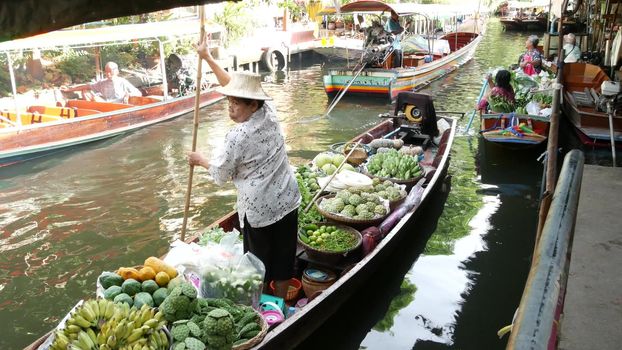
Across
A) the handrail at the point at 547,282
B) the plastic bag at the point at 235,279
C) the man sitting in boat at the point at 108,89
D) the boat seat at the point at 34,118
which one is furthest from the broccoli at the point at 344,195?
the man sitting in boat at the point at 108,89

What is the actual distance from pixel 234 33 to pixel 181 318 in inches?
611

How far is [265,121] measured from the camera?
3109 mm

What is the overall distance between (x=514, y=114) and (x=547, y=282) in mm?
7357

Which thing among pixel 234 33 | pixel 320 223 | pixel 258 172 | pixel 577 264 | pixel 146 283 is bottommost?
pixel 320 223

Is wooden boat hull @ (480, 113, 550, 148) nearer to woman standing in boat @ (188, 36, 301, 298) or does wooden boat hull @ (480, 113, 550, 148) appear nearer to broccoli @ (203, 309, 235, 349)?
woman standing in boat @ (188, 36, 301, 298)

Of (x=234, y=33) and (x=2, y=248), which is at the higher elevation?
(x=234, y=33)

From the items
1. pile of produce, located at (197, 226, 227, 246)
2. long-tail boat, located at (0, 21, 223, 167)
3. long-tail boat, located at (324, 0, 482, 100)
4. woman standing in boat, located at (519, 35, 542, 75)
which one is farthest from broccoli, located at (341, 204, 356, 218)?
woman standing in boat, located at (519, 35, 542, 75)

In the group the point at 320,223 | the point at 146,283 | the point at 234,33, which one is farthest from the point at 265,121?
the point at 234,33

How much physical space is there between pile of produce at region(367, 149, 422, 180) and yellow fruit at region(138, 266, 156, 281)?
3346 mm

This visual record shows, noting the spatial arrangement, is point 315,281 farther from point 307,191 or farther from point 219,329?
point 219,329

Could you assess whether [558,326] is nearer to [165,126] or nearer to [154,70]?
[165,126]

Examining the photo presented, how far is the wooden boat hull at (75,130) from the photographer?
8078 millimetres

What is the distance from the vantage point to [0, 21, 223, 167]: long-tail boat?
26.7ft

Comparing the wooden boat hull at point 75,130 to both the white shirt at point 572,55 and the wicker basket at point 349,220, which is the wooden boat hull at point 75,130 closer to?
the wicker basket at point 349,220
